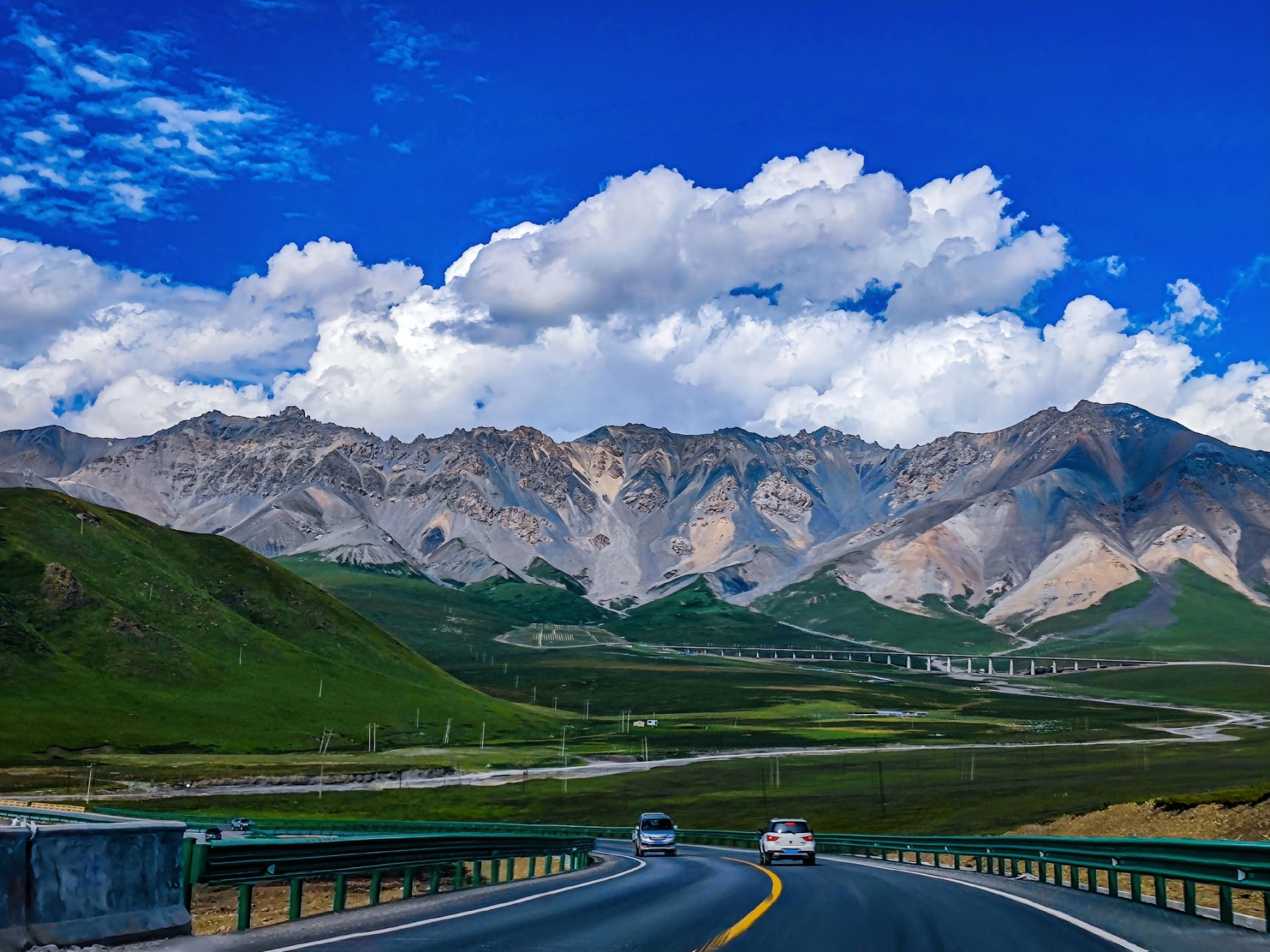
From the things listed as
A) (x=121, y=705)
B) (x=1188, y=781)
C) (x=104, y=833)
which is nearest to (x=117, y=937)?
(x=104, y=833)

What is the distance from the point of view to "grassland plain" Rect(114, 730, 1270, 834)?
332 ft

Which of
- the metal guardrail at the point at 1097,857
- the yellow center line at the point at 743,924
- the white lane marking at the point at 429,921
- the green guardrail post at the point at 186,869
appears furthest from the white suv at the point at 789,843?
the green guardrail post at the point at 186,869

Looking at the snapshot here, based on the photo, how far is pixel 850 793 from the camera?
428 feet

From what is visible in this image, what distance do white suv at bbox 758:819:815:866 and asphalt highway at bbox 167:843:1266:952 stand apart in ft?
52.6

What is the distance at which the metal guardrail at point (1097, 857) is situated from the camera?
20.6 meters

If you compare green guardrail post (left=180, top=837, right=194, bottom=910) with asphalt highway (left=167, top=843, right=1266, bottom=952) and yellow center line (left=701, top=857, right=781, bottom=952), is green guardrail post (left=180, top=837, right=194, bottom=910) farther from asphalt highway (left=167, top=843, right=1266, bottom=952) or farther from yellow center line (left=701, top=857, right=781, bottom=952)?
yellow center line (left=701, top=857, right=781, bottom=952)

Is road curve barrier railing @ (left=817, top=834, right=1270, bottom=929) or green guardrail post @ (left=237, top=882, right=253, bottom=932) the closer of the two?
green guardrail post @ (left=237, top=882, right=253, bottom=932)

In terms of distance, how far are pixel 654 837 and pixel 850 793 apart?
7602 cm

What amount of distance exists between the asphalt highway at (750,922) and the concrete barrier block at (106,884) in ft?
1.94

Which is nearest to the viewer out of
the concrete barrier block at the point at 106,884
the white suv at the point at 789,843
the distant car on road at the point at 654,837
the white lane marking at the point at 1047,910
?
the concrete barrier block at the point at 106,884

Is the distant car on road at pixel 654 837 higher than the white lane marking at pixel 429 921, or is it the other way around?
the white lane marking at pixel 429 921

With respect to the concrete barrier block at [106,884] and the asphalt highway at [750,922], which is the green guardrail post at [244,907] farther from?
the concrete barrier block at [106,884]

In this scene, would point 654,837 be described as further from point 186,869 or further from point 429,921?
point 186,869

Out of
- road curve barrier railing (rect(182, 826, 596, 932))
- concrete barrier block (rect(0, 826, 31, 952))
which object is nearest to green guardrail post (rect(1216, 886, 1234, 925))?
road curve barrier railing (rect(182, 826, 596, 932))
